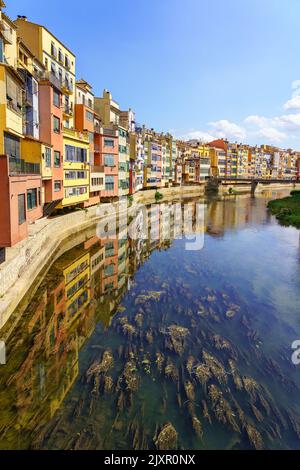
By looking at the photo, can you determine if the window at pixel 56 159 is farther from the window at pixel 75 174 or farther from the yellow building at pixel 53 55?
the yellow building at pixel 53 55

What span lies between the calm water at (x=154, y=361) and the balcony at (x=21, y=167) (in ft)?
23.5

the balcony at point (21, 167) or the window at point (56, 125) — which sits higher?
the window at point (56, 125)

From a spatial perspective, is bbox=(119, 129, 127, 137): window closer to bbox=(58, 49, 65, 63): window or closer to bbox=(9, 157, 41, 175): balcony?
bbox=(58, 49, 65, 63): window

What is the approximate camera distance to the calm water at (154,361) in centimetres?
1002

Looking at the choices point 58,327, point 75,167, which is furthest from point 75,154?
point 58,327

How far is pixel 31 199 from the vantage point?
22.3 meters

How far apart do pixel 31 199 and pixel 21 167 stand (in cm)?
301

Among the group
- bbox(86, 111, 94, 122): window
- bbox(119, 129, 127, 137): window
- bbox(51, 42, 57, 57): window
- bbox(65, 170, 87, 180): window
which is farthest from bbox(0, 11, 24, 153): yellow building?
bbox(119, 129, 127, 137): window

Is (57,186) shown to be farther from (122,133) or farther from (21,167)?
(122,133)

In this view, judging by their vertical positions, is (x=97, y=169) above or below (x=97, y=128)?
below

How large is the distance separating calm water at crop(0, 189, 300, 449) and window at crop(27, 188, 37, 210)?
16.1ft

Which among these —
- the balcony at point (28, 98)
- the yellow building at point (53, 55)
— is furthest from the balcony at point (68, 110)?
the balcony at point (28, 98)

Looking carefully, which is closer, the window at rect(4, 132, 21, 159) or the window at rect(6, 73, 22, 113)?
the window at rect(6, 73, 22, 113)

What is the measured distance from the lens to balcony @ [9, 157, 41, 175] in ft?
57.3
